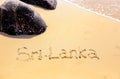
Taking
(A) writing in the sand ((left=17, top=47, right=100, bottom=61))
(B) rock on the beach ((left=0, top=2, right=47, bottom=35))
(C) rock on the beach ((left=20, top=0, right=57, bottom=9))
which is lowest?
(A) writing in the sand ((left=17, top=47, right=100, bottom=61))

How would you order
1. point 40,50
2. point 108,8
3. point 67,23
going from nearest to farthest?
point 40,50 → point 67,23 → point 108,8

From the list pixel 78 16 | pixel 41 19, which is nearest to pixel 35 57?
pixel 41 19

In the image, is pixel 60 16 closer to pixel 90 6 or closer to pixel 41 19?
pixel 41 19

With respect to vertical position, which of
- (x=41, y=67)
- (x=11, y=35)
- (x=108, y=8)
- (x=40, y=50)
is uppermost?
(x=108, y=8)

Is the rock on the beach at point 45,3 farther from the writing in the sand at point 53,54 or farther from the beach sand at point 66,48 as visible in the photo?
the writing in the sand at point 53,54

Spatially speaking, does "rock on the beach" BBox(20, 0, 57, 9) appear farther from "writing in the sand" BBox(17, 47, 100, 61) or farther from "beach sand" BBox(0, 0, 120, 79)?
"writing in the sand" BBox(17, 47, 100, 61)

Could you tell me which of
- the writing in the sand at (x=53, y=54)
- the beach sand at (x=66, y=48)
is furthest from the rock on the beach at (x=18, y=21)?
the writing in the sand at (x=53, y=54)

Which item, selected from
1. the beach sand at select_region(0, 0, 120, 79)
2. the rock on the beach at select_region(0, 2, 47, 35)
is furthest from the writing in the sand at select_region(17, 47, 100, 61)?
the rock on the beach at select_region(0, 2, 47, 35)
